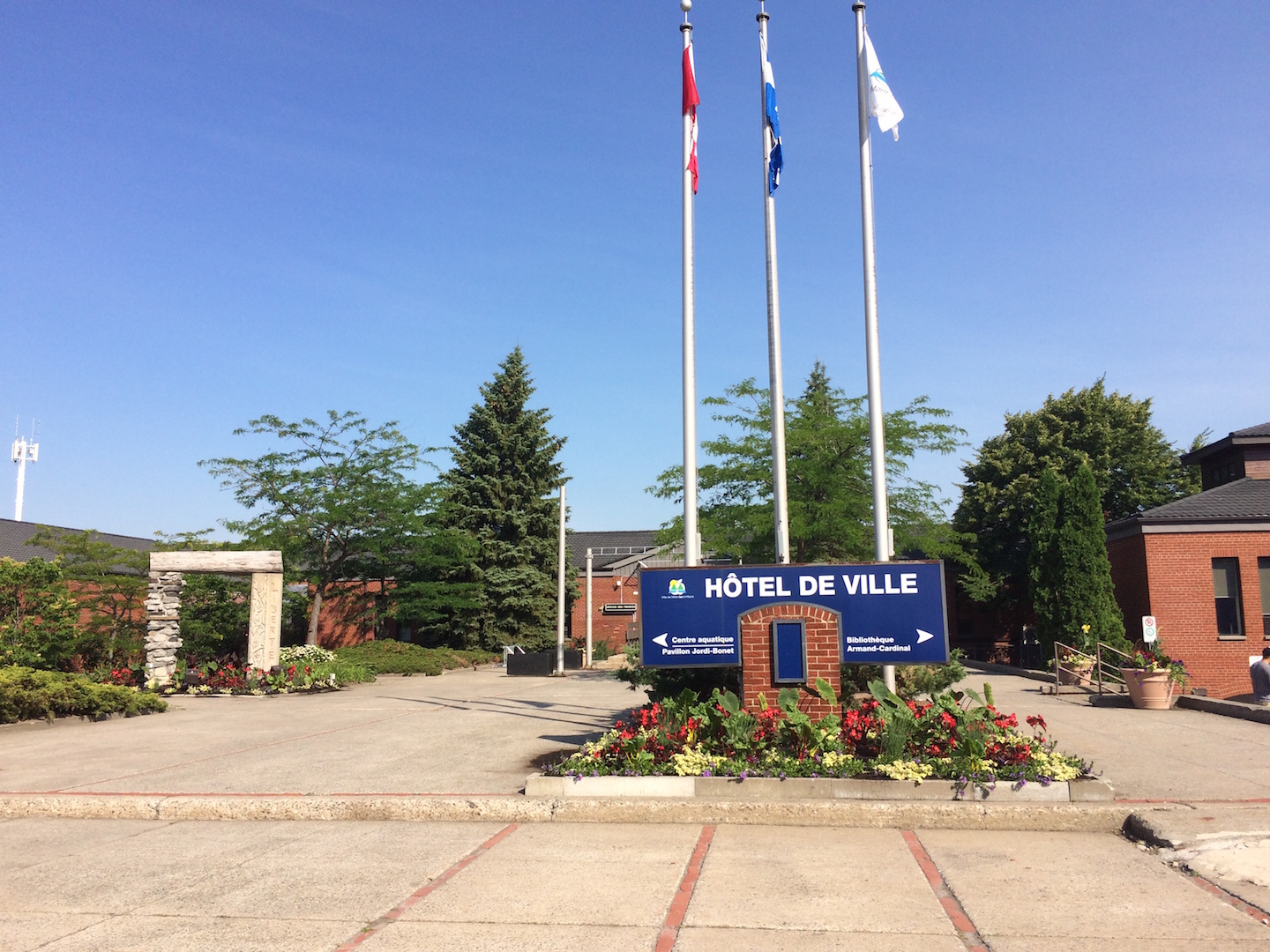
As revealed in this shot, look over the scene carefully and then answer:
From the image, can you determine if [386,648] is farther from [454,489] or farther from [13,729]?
[13,729]

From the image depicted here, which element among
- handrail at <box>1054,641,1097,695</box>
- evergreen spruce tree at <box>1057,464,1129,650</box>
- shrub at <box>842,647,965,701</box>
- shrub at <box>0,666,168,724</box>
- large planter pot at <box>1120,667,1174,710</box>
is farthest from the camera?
evergreen spruce tree at <box>1057,464,1129,650</box>

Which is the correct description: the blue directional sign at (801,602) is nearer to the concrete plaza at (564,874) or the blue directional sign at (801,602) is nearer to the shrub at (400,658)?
the concrete plaza at (564,874)

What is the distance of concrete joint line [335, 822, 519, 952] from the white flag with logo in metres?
10.3

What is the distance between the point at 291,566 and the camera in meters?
35.2

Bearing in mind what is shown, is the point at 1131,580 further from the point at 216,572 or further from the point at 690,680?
the point at 216,572

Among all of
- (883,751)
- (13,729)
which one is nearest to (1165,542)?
(883,751)

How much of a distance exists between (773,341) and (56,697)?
14774mm

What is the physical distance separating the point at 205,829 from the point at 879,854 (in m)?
6.25

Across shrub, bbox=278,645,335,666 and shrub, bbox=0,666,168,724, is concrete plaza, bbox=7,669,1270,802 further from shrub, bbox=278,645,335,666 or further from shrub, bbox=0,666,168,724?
shrub, bbox=278,645,335,666

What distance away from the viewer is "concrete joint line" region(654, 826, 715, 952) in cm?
530

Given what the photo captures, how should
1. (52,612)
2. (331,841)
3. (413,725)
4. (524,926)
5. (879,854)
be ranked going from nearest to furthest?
(524,926), (879,854), (331,841), (413,725), (52,612)

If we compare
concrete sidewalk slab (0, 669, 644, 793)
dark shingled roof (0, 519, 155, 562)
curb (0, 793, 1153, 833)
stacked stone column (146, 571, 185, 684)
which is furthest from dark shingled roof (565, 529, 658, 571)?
curb (0, 793, 1153, 833)

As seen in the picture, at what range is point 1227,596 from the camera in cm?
2603

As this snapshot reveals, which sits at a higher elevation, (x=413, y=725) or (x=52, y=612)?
(x=52, y=612)
